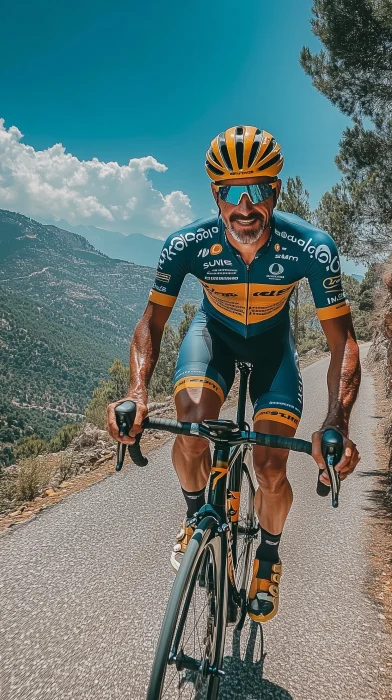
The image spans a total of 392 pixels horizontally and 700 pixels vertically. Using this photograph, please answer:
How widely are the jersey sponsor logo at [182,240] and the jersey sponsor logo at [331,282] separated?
0.69 m

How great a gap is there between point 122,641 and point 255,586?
878 mm

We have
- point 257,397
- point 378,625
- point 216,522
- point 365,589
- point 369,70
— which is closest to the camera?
point 216,522

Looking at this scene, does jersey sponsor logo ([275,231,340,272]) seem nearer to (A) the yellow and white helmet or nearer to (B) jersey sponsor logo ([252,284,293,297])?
(B) jersey sponsor logo ([252,284,293,297])

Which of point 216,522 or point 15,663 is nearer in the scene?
point 216,522

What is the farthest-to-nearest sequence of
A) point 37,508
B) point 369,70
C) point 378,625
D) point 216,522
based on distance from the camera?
point 369,70 → point 37,508 → point 378,625 → point 216,522

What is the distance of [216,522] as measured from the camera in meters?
1.96

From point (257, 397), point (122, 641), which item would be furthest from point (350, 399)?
point (122, 641)

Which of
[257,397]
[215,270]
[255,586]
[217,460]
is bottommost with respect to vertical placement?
[255,586]

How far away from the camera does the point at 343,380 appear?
7.54 feet

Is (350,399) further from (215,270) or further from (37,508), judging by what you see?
(37,508)

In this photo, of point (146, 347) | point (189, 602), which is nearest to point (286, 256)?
point (146, 347)

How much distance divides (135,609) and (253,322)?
6.62ft

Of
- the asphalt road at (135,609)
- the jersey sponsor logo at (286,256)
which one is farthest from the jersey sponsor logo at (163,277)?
the asphalt road at (135,609)

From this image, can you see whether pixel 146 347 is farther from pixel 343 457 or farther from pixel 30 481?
pixel 30 481
